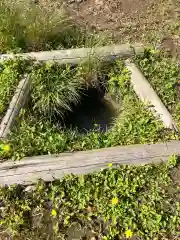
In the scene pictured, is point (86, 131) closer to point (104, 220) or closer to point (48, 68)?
point (48, 68)

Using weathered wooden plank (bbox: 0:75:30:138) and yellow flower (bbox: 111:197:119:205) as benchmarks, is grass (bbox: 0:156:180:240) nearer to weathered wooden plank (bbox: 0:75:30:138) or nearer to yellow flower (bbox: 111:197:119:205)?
yellow flower (bbox: 111:197:119:205)

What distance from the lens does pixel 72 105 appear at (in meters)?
5.25

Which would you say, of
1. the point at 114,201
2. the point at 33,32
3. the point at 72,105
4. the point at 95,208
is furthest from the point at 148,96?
the point at 33,32

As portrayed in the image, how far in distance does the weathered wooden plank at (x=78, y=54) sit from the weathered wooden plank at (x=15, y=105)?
0.39m

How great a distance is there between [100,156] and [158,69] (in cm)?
187

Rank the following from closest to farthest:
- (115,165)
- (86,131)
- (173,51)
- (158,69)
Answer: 1. (115,165)
2. (86,131)
3. (158,69)
4. (173,51)

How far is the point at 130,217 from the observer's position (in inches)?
151

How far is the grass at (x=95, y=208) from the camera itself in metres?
3.76

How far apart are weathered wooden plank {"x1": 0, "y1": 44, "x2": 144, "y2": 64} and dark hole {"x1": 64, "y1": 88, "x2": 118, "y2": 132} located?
1.74ft

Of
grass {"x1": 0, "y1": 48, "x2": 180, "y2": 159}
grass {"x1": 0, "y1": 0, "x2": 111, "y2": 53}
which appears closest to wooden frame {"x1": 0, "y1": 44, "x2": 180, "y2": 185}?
grass {"x1": 0, "y1": 48, "x2": 180, "y2": 159}

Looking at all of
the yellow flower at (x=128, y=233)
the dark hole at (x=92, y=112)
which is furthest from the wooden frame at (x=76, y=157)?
the yellow flower at (x=128, y=233)

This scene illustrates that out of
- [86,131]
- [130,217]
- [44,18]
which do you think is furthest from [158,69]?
[130,217]

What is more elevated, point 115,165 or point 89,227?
point 115,165

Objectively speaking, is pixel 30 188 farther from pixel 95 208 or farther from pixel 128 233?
pixel 128 233
